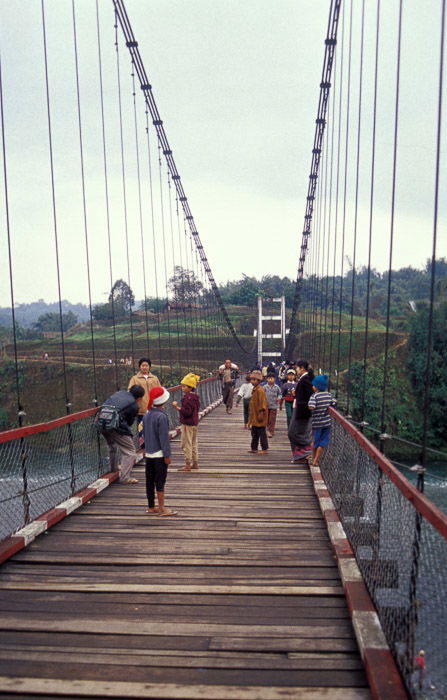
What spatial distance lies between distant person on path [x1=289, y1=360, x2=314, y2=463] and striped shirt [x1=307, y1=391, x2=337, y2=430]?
0.45m

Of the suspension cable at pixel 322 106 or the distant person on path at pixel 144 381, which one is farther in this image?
the suspension cable at pixel 322 106

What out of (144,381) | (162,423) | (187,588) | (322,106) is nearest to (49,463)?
(162,423)

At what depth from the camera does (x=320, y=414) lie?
577 centimetres

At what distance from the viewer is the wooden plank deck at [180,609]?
214cm

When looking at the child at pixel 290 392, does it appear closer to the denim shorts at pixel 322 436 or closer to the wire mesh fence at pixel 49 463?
the denim shorts at pixel 322 436

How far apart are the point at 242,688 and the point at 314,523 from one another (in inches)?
85.0

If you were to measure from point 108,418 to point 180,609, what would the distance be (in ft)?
8.50

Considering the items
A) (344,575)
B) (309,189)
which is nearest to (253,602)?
(344,575)

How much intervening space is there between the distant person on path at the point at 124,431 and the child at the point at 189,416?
0.67 m

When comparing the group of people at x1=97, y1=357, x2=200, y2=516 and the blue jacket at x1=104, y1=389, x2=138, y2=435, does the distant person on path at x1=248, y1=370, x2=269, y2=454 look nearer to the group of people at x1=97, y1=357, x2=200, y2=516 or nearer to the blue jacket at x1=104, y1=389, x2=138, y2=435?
the group of people at x1=97, y1=357, x2=200, y2=516

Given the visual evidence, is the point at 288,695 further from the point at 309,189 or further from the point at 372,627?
the point at 309,189

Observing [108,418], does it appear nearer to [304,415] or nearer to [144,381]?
[144,381]

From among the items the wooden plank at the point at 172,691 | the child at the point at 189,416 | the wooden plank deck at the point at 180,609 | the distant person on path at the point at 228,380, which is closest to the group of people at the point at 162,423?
the child at the point at 189,416

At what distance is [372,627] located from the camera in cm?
241
